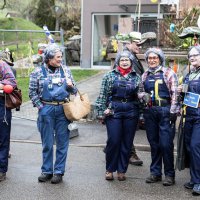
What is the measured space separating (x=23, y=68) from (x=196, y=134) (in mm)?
13388

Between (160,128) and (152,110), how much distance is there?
0.87 feet

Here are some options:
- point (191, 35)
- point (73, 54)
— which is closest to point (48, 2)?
point (73, 54)

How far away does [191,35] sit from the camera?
712 centimetres

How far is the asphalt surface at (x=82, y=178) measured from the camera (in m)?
5.99

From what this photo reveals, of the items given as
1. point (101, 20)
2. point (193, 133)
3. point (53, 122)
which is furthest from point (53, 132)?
point (101, 20)

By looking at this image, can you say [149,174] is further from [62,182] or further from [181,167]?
[62,182]

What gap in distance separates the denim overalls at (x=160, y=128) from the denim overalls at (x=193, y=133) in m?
0.27

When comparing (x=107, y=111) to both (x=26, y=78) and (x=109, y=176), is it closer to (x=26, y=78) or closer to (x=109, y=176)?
(x=109, y=176)

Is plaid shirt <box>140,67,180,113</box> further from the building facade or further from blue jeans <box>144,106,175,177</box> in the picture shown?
the building facade

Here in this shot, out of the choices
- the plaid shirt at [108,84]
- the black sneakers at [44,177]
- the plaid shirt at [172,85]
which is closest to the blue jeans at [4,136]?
the black sneakers at [44,177]

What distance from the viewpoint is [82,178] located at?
6.70 m

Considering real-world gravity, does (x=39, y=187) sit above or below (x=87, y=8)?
below

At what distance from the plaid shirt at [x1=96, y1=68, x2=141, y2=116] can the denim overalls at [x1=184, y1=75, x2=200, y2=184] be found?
0.76 m

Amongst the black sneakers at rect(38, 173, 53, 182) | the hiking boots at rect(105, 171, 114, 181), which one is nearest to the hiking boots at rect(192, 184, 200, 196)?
the hiking boots at rect(105, 171, 114, 181)
